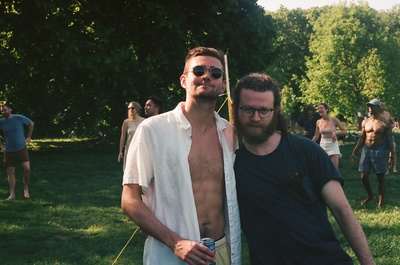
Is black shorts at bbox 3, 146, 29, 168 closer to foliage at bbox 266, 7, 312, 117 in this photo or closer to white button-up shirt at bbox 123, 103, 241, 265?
white button-up shirt at bbox 123, 103, 241, 265

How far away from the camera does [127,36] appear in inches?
792

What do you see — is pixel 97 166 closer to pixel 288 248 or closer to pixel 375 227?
Answer: pixel 375 227

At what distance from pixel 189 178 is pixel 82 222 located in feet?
21.7

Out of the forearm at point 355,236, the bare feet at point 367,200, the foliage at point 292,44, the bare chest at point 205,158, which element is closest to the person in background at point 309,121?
the bare feet at point 367,200

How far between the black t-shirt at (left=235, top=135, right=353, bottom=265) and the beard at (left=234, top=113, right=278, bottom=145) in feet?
0.36

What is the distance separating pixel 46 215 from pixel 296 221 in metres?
7.75

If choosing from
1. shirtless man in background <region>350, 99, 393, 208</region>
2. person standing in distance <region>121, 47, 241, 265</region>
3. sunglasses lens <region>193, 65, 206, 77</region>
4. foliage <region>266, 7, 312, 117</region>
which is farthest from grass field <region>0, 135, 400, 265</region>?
foliage <region>266, 7, 312, 117</region>

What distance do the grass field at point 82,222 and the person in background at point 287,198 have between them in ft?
11.5

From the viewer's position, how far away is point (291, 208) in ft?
9.46

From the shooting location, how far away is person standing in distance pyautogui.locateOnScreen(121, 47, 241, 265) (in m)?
2.85

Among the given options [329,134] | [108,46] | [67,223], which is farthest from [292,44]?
[67,223]

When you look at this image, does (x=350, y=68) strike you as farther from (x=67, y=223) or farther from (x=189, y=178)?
(x=189, y=178)

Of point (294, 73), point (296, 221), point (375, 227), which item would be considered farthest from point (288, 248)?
point (294, 73)

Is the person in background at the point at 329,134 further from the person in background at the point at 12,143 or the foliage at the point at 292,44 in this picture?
the foliage at the point at 292,44
